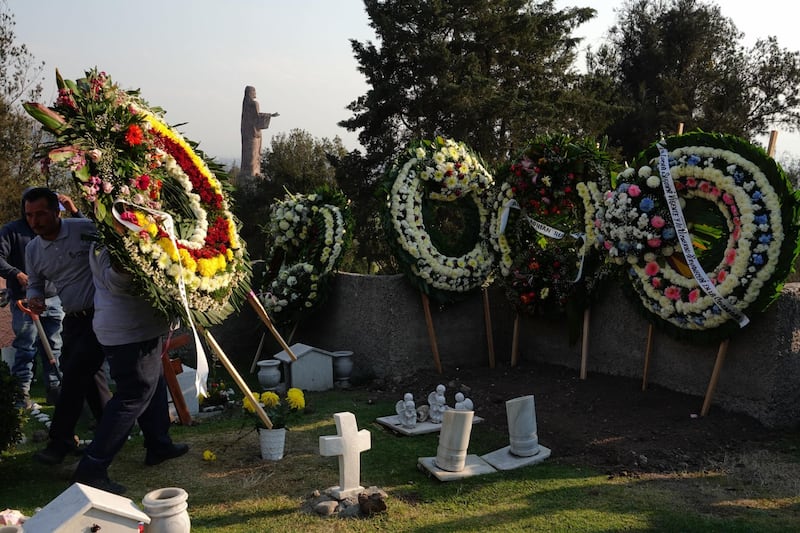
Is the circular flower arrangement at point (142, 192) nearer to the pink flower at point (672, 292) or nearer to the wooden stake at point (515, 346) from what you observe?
the pink flower at point (672, 292)

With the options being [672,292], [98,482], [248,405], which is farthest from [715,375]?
[98,482]

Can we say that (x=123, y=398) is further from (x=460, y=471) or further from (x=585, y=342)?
(x=585, y=342)

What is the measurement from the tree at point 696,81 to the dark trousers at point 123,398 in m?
21.3

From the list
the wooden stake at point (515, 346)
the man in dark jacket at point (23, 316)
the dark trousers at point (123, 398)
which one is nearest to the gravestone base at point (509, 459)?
the dark trousers at point (123, 398)

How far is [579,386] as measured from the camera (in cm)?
728

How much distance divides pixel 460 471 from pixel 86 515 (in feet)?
8.82

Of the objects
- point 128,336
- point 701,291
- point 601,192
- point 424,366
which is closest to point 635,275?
point 701,291

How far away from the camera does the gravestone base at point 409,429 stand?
237 inches

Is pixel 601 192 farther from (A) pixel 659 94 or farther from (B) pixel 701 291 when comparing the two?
(A) pixel 659 94

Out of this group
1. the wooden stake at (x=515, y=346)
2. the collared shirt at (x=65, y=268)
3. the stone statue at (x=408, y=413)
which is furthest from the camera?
the wooden stake at (x=515, y=346)

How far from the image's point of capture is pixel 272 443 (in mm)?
5344

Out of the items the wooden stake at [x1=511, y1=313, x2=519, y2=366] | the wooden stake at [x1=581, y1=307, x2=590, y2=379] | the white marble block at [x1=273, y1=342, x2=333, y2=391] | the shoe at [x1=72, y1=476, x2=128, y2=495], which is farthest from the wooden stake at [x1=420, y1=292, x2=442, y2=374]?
the shoe at [x1=72, y1=476, x2=128, y2=495]

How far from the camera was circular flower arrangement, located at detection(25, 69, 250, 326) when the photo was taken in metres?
3.93

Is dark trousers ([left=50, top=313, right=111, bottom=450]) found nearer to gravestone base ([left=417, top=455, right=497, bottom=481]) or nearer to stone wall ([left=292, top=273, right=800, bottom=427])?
gravestone base ([left=417, top=455, right=497, bottom=481])
